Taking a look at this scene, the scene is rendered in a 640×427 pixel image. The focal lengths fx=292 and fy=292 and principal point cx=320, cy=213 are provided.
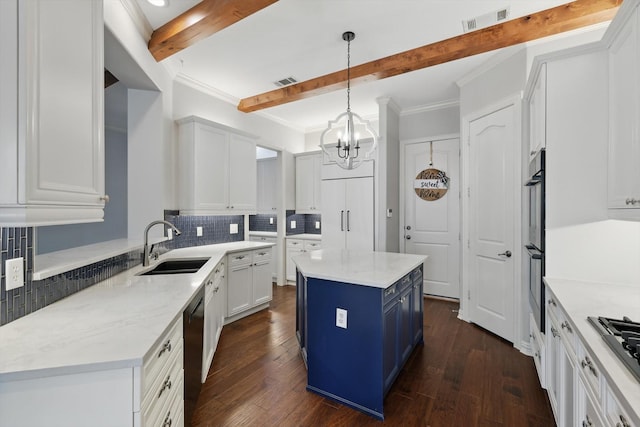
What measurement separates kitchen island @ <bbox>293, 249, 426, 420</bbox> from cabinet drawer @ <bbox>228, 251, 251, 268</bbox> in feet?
4.75

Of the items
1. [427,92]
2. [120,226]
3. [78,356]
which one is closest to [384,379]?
[78,356]

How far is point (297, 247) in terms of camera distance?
5.02m

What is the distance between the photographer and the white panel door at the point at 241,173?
3.73m

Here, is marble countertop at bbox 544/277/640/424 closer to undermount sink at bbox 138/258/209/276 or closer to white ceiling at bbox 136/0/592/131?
white ceiling at bbox 136/0/592/131

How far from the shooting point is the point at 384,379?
199cm

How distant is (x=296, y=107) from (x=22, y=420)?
14.4 ft

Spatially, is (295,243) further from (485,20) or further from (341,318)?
(485,20)

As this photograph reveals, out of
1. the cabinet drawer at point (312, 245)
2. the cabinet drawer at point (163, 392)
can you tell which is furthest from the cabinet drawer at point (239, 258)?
the cabinet drawer at point (163, 392)

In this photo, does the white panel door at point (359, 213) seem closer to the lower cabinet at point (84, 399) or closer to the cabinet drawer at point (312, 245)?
the cabinet drawer at point (312, 245)

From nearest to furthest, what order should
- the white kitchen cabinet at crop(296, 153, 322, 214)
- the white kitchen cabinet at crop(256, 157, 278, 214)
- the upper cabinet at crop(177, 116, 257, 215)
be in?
the upper cabinet at crop(177, 116, 257, 215) → the white kitchen cabinet at crop(296, 153, 322, 214) → the white kitchen cabinet at crop(256, 157, 278, 214)

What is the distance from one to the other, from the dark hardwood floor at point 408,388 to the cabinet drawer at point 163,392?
25.0 inches

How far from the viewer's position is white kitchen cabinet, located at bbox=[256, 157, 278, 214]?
6269 mm

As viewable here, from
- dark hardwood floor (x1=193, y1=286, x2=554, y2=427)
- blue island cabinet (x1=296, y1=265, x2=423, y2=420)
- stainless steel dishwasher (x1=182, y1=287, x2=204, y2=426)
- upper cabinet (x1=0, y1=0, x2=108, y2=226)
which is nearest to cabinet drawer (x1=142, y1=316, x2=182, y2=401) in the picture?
stainless steel dishwasher (x1=182, y1=287, x2=204, y2=426)

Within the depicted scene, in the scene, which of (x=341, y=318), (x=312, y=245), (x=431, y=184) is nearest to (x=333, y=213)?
(x=312, y=245)
